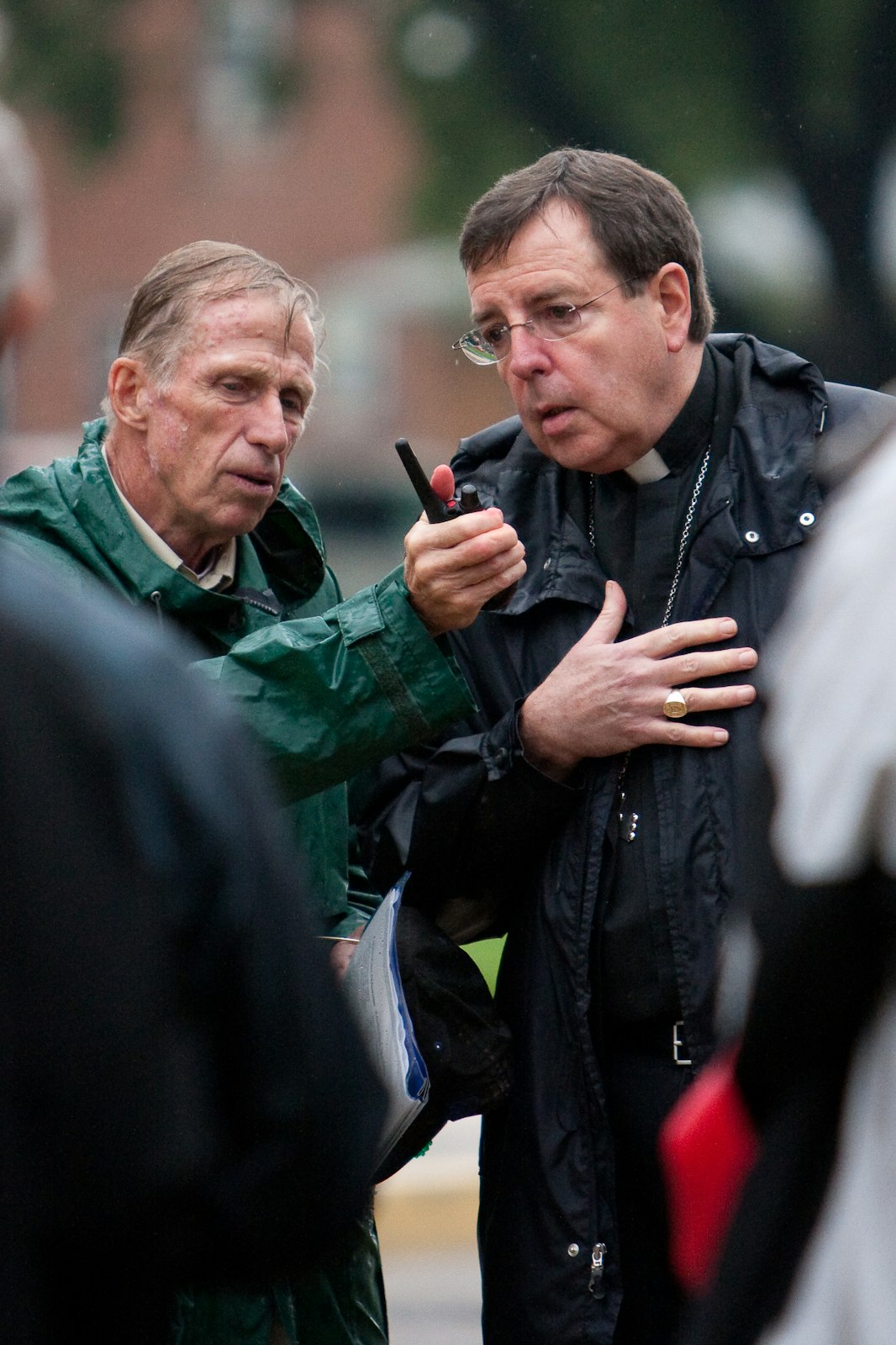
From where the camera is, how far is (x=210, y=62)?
26250 millimetres

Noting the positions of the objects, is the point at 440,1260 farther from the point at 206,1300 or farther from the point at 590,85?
the point at 590,85

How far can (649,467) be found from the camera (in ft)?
9.56

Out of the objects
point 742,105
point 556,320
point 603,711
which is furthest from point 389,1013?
point 742,105

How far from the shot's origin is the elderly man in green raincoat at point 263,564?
2.64 meters

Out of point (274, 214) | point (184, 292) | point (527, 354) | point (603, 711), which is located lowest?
point (603, 711)

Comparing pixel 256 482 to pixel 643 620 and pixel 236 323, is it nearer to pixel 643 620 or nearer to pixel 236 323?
pixel 236 323

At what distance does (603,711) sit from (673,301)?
683 millimetres

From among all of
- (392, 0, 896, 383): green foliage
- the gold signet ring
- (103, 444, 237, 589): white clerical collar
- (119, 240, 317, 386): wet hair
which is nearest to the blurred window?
(392, 0, 896, 383): green foliage

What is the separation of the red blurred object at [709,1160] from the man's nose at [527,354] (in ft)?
4.76

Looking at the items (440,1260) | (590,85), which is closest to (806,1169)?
(440,1260)

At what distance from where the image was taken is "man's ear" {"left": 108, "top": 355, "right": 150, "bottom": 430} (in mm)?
2965

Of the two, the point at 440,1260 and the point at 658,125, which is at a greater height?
the point at 658,125

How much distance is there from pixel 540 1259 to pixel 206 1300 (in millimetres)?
477

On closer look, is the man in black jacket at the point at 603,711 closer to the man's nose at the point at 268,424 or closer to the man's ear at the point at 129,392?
the man's nose at the point at 268,424
